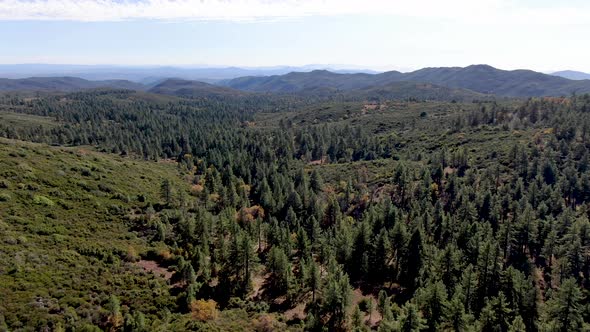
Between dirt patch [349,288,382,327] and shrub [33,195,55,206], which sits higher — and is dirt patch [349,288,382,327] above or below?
below

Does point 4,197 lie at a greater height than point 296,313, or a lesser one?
greater

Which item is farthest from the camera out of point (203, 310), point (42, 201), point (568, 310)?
point (42, 201)

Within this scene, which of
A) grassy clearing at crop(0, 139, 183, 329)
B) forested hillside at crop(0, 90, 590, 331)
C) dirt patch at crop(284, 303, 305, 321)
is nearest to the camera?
grassy clearing at crop(0, 139, 183, 329)

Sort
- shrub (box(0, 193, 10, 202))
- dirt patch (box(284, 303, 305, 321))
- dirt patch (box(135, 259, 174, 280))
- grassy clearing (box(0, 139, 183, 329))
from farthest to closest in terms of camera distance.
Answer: shrub (box(0, 193, 10, 202)), dirt patch (box(135, 259, 174, 280)), dirt patch (box(284, 303, 305, 321)), grassy clearing (box(0, 139, 183, 329))

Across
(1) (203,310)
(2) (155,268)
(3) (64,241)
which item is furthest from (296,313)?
(3) (64,241)

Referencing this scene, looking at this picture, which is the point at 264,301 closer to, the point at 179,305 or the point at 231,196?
the point at 179,305

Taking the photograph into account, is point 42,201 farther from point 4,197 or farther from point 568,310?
point 568,310

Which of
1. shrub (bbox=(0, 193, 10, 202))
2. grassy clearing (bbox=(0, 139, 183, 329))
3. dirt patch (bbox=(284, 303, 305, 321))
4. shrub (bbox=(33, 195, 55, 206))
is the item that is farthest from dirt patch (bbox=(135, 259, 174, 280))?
shrub (bbox=(0, 193, 10, 202))

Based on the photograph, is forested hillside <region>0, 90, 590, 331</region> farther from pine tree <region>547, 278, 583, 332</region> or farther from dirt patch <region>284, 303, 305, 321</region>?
dirt patch <region>284, 303, 305, 321</region>

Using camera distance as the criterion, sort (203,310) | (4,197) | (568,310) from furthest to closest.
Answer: (4,197) → (203,310) → (568,310)

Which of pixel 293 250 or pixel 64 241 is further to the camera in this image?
pixel 293 250
